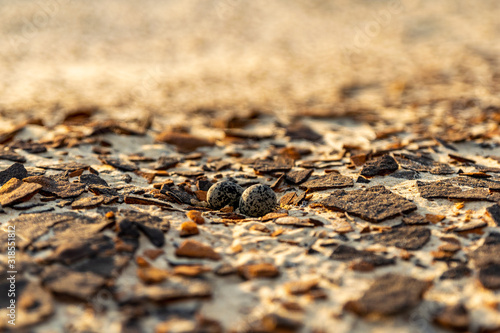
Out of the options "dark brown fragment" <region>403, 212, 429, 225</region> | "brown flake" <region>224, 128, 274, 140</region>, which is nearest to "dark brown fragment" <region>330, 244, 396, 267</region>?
"dark brown fragment" <region>403, 212, 429, 225</region>

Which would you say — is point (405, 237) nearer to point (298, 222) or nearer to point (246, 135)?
point (298, 222)

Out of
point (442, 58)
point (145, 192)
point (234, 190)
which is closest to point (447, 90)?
point (442, 58)

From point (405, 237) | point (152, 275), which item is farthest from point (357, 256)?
point (152, 275)

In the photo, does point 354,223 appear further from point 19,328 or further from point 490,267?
point 19,328

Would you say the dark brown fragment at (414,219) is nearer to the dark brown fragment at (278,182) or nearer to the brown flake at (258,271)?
the brown flake at (258,271)

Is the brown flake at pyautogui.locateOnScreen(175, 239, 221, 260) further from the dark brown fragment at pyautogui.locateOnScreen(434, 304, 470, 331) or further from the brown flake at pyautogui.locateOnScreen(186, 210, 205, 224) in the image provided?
the dark brown fragment at pyautogui.locateOnScreen(434, 304, 470, 331)

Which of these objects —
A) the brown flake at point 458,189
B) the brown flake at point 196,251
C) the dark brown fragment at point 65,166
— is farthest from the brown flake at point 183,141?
the brown flake at point 458,189
